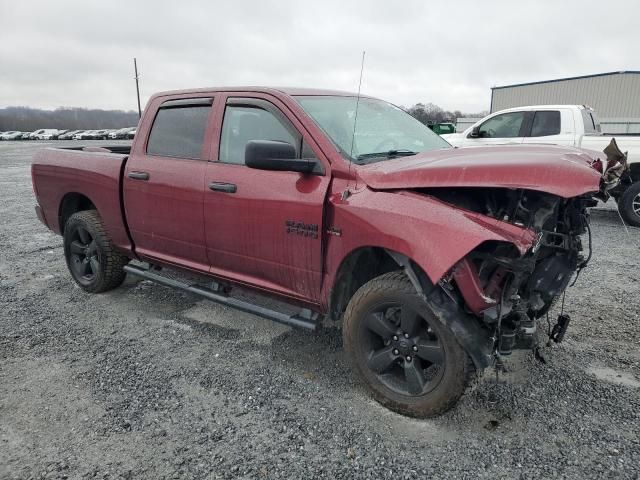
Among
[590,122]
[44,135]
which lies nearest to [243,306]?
[590,122]

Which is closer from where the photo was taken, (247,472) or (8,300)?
(247,472)

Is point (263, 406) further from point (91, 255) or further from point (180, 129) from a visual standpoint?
point (91, 255)

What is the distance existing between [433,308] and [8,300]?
4.19 m

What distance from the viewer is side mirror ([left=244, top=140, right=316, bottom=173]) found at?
9.55ft

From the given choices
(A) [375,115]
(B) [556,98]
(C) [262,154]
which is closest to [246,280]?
(C) [262,154]

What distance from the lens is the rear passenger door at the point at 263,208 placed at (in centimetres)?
306

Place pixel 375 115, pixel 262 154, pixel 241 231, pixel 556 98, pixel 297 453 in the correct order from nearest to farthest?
1. pixel 297 453
2. pixel 262 154
3. pixel 241 231
4. pixel 375 115
5. pixel 556 98

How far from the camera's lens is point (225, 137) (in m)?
3.60

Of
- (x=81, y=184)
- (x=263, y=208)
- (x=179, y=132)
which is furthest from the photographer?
(x=81, y=184)

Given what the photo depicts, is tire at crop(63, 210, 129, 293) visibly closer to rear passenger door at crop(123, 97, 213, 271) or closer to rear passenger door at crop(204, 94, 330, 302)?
rear passenger door at crop(123, 97, 213, 271)

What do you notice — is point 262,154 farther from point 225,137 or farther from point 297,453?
point 297,453

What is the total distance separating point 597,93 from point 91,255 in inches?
1157

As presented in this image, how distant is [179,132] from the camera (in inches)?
156

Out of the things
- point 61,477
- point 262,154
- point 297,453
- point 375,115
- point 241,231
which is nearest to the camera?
point 61,477
